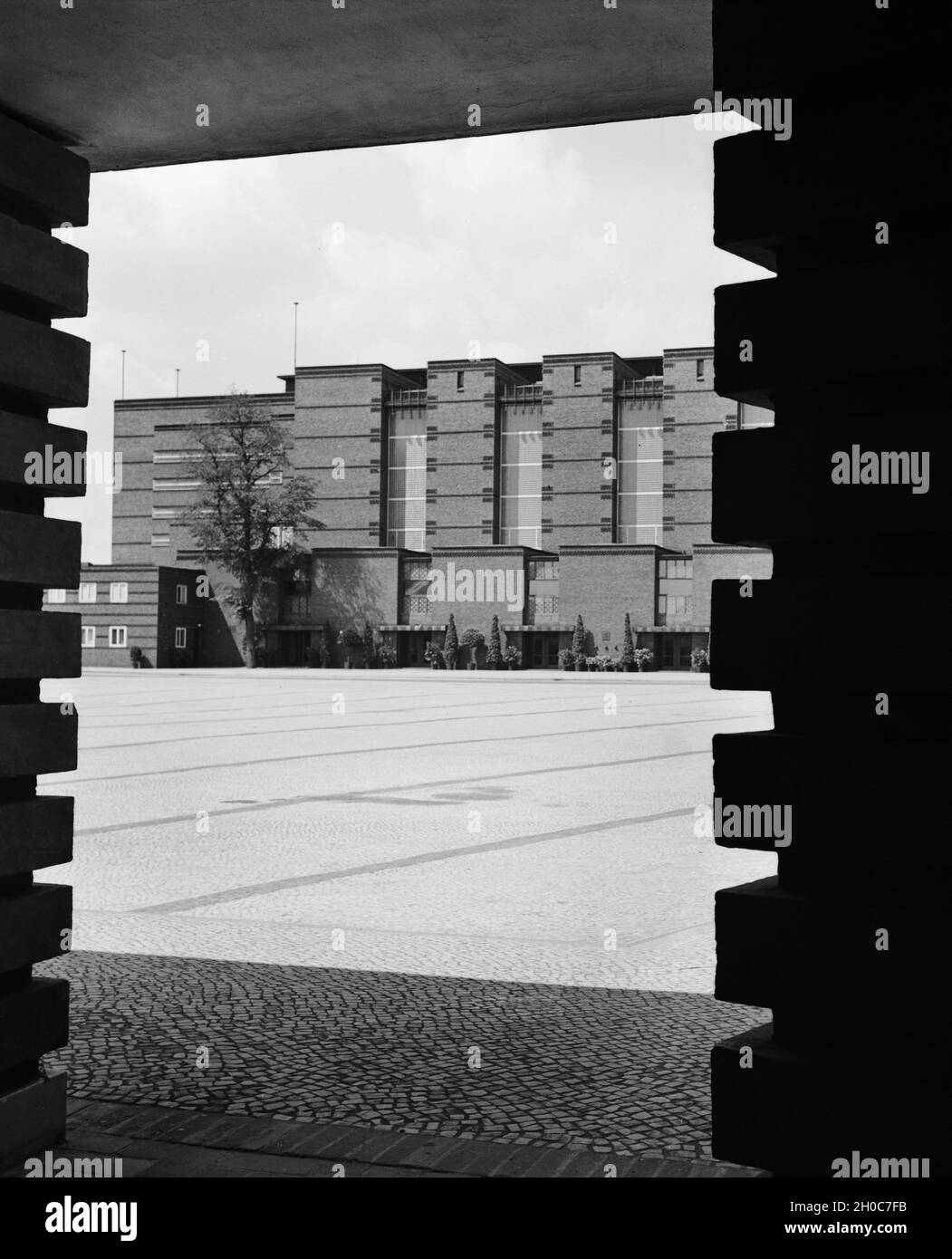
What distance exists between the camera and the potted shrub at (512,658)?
61.3 meters

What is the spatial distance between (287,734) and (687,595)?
4380 centimetres

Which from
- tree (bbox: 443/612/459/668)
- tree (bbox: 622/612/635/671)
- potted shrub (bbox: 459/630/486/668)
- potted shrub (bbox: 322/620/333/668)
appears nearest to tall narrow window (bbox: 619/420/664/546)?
tree (bbox: 622/612/635/671)

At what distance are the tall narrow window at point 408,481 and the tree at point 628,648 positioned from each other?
47.4ft

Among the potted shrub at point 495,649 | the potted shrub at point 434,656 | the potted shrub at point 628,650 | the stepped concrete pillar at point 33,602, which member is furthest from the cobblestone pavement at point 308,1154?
the potted shrub at point 434,656

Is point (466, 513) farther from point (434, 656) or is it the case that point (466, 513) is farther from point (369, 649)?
point (434, 656)

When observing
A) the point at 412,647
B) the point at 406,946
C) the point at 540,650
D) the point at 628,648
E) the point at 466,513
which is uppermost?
the point at 466,513

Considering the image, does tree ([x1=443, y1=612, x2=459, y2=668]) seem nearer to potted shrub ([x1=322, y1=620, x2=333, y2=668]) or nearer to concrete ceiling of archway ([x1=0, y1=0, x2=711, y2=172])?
potted shrub ([x1=322, y1=620, x2=333, y2=668])

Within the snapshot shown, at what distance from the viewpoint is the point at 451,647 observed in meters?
60.9

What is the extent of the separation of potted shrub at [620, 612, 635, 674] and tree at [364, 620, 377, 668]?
40.3 ft

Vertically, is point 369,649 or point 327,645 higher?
point 327,645

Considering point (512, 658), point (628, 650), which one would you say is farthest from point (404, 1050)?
point (512, 658)

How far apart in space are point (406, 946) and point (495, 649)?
55.4 m
